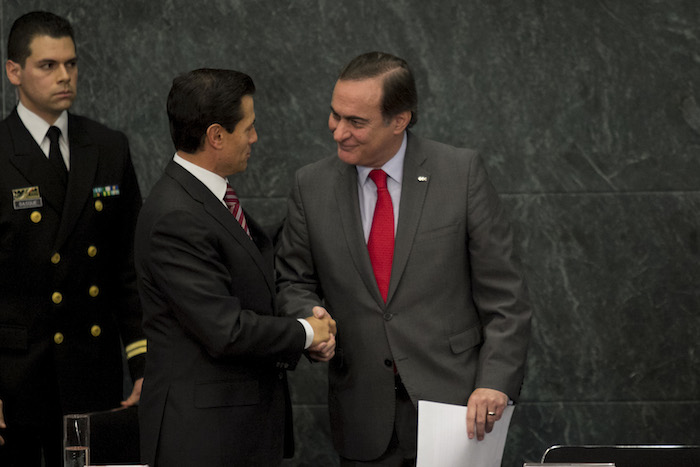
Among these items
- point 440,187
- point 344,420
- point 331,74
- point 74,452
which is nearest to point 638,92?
point 331,74

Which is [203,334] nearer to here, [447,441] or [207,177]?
[207,177]

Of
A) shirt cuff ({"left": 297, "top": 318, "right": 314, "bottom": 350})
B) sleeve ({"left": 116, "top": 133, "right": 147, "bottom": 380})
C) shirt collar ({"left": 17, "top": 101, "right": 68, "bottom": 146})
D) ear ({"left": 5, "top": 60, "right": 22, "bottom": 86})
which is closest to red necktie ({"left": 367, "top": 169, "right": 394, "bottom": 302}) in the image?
shirt cuff ({"left": 297, "top": 318, "right": 314, "bottom": 350})

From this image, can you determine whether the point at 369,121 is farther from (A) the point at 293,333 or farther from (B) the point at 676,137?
(B) the point at 676,137

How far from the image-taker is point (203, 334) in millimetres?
2697

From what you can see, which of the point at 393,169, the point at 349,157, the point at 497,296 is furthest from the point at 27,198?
the point at 497,296

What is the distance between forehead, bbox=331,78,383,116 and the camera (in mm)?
3008

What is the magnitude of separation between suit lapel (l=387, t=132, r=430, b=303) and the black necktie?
3.88 ft

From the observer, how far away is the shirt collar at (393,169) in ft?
10.1

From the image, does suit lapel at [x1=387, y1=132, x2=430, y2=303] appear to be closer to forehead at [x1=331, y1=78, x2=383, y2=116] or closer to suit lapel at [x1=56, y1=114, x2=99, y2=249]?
forehead at [x1=331, y1=78, x2=383, y2=116]

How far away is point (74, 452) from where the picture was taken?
232 cm

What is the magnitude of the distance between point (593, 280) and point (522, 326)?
1.51 meters

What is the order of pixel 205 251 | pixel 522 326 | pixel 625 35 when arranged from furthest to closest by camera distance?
1. pixel 625 35
2. pixel 522 326
3. pixel 205 251

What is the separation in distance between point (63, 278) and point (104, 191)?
1.07 ft

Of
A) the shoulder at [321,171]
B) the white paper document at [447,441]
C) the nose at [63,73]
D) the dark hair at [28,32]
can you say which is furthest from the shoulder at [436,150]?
the dark hair at [28,32]
